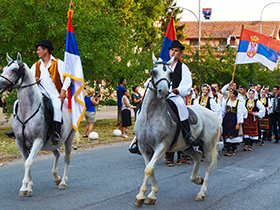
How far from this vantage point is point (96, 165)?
10.1 metres

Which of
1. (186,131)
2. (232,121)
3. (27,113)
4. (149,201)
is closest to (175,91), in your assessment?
(186,131)

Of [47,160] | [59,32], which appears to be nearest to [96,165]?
[47,160]

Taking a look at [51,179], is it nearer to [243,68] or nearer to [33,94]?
[33,94]

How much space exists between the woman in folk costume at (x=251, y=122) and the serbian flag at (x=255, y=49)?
1.26m

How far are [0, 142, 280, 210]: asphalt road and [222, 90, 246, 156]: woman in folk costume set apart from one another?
1176 mm

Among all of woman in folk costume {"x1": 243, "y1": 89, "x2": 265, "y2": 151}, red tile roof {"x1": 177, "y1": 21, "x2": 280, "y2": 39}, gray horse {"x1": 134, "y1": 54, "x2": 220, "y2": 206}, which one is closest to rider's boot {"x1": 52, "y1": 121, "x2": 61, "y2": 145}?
gray horse {"x1": 134, "y1": 54, "x2": 220, "y2": 206}

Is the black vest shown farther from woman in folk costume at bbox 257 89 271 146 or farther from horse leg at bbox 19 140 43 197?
woman in folk costume at bbox 257 89 271 146

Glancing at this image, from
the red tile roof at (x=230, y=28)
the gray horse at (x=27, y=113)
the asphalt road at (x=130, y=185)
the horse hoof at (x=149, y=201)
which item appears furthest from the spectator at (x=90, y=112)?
the red tile roof at (x=230, y=28)

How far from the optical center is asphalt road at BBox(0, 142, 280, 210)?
20.8 ft

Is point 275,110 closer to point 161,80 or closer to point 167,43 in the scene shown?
point 167,43

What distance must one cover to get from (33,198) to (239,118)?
26.7 ft

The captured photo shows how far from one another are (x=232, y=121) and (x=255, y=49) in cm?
360

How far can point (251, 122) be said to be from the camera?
47.7 feet

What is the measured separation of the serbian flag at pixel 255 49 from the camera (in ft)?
48.7
